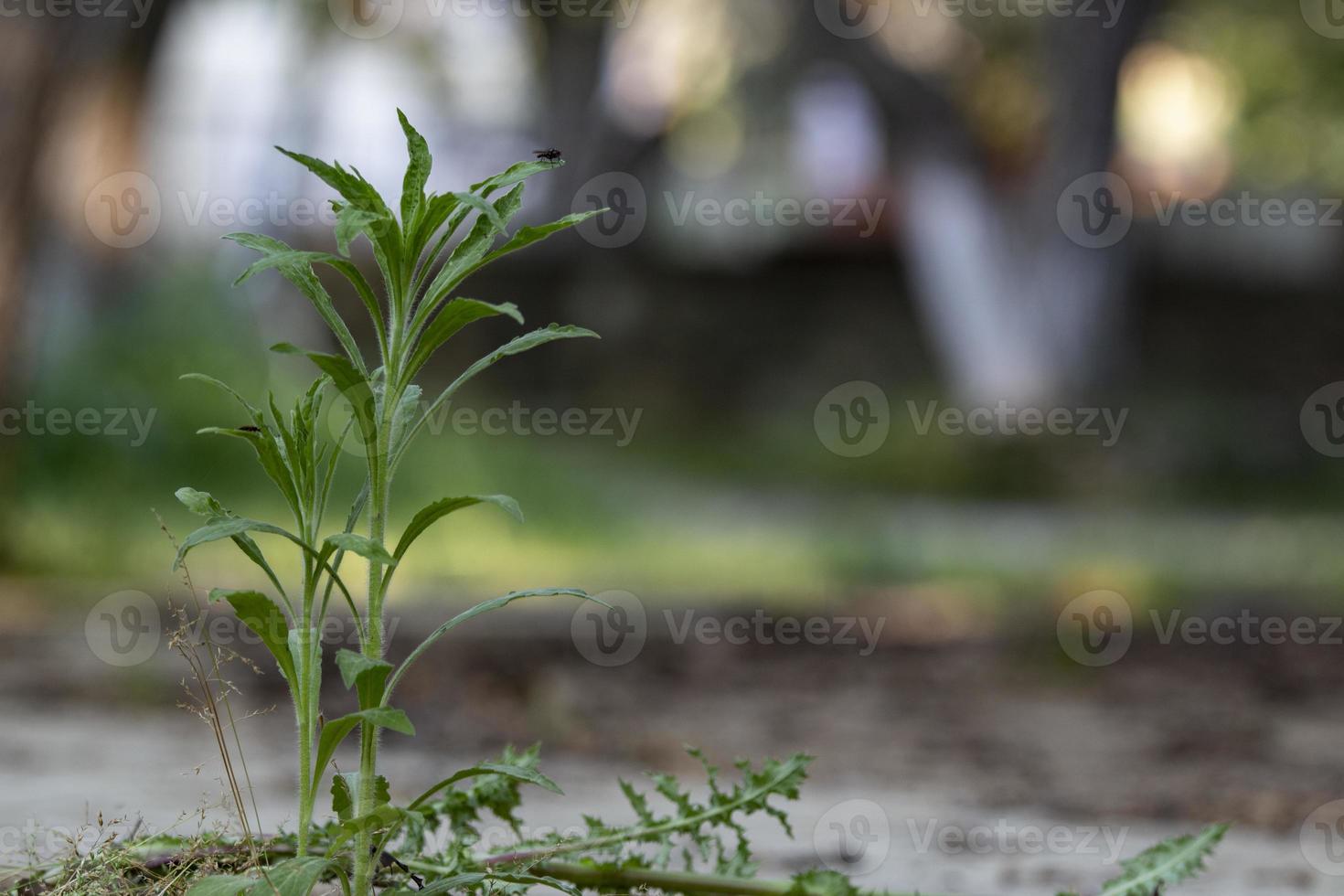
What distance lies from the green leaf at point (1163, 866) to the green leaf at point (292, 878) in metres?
0.87

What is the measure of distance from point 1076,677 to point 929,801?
206cm

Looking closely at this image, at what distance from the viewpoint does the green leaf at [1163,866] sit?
148cm

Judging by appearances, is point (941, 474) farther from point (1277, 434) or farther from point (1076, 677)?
point (1076, 677)

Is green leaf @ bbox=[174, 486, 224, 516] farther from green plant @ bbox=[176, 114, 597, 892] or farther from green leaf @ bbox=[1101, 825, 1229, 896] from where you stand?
green leaf @ bbox=[1101, 825, 1229, 896]

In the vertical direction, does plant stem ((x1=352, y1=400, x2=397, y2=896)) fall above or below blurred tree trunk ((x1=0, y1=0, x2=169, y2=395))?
below

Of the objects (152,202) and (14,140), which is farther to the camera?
(152,202)

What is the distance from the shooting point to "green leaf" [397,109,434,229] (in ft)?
3.87

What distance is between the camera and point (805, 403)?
1227 cm

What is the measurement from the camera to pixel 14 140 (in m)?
4.95

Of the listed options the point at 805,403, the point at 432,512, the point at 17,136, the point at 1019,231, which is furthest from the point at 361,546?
the point at 805,403

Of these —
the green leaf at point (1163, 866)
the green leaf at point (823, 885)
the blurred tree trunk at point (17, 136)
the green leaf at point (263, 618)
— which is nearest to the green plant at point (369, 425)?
the green leaf at point (263, 618)

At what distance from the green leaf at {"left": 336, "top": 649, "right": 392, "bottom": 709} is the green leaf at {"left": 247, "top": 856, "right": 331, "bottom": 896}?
0.13 metres

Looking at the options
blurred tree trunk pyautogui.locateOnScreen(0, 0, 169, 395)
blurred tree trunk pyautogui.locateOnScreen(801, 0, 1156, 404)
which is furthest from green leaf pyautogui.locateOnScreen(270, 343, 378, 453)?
blurred tree trunk pyautogui.locateOnScreen(801, 0, 1156, 404)

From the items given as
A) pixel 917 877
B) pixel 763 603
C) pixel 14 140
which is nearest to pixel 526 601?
pixel 763 603
